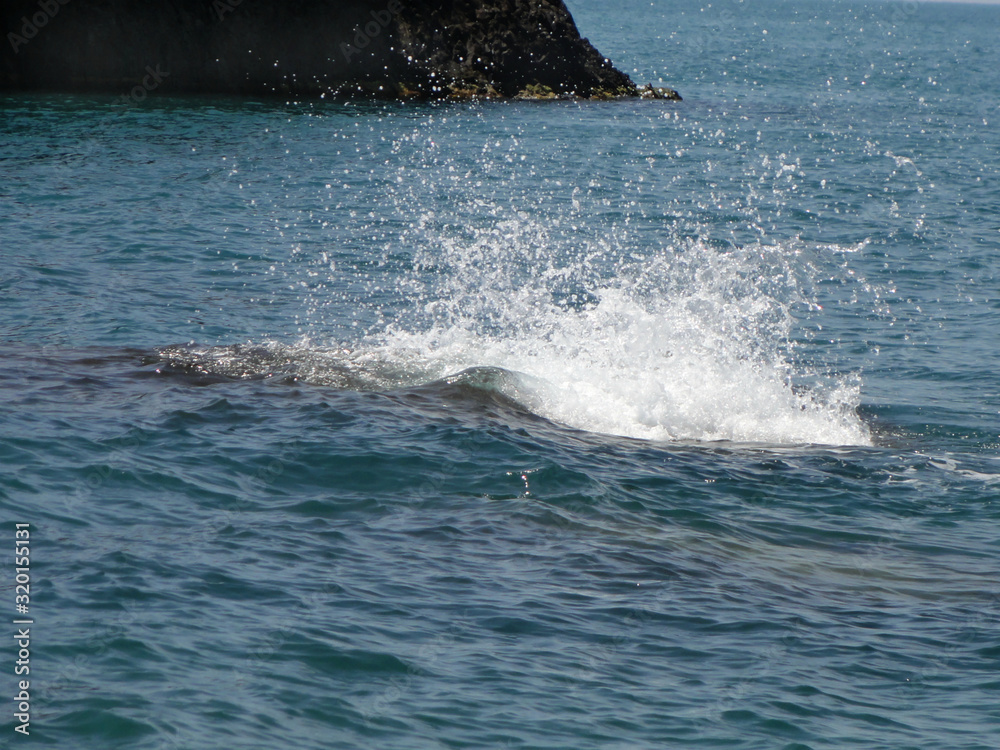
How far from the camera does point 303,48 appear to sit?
143 feet

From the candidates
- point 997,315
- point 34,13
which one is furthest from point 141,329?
point 34,13

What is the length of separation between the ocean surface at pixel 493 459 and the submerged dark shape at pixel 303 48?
12984 mm

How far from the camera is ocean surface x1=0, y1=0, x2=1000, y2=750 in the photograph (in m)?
7.55

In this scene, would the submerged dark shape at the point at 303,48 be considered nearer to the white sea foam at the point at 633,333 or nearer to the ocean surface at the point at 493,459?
the ocean surface at the point at 493,459

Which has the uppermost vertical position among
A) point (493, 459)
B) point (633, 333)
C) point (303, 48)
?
point (303, 48)

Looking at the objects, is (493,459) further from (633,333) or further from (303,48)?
(303,48)

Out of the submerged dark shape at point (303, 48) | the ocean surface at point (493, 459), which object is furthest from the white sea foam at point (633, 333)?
the submerged dark shape at point (303, 48)

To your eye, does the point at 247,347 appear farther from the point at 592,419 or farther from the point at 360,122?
the point at 360,122

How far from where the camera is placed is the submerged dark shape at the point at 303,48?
40219 millimetres

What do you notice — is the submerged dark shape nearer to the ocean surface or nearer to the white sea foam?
the ocean surface

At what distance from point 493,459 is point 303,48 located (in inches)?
1386

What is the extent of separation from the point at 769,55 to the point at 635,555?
271 feet

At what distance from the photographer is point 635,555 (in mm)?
9781

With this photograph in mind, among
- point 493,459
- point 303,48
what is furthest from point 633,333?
point 303,48
